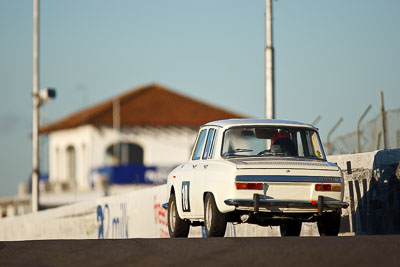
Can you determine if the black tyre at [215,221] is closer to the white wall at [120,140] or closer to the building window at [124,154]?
the white wall at [120,140]

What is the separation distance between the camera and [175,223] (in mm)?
15164

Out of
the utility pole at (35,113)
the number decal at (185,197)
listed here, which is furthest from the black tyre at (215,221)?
the utility pole at (35,113)

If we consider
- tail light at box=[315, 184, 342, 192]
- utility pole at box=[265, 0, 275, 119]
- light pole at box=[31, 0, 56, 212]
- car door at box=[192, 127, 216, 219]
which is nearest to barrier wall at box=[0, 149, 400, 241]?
tail light at box=[315, 184, 342, 192]

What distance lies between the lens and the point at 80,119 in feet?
282

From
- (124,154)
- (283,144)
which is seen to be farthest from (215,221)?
(124,154)

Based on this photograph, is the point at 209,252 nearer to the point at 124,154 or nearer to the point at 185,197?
the point at 185,197

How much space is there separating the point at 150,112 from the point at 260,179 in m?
76.3

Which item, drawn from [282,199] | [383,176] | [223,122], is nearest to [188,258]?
[282,199]

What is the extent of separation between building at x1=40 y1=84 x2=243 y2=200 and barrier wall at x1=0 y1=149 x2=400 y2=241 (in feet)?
152

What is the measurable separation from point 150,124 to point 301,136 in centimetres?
7180

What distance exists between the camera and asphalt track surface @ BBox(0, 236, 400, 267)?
8.90 metres

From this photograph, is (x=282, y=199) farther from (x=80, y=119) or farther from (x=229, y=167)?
(x=80, y=119)

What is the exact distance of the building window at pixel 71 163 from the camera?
88312 millimetres

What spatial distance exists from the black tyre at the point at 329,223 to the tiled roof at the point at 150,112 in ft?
233
